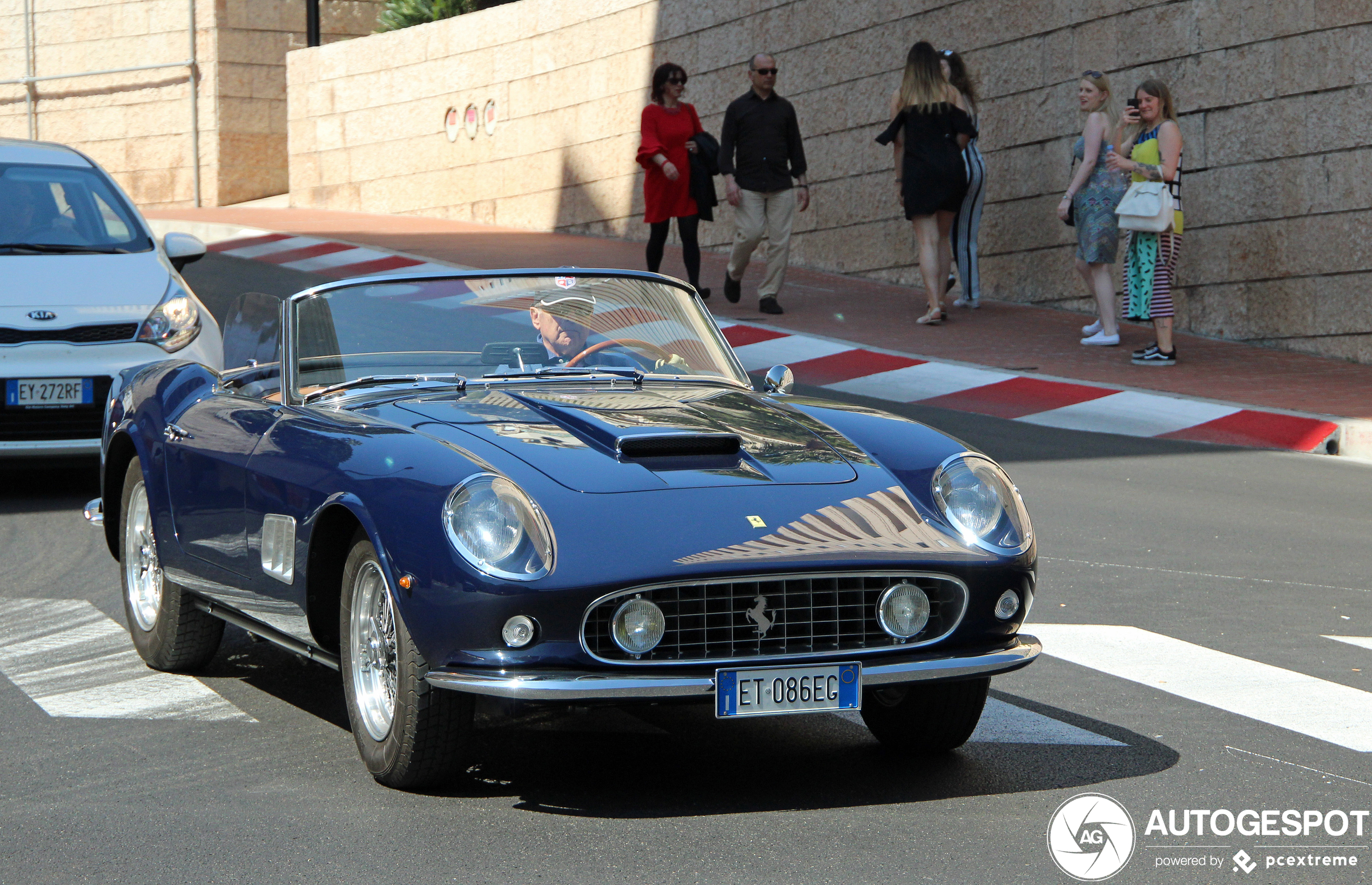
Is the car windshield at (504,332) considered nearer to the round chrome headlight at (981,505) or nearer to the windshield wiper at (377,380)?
the windshield wiper at (377,380)

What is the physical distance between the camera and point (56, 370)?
7984 millimetres

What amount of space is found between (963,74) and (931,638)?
10.5m

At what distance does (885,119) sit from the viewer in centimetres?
1652

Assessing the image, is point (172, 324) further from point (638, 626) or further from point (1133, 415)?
point (1133, 415)

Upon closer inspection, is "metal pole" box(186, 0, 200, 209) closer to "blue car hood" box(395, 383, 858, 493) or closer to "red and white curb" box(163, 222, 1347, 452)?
"red and white curb" box(163, 222, 1347, 452)

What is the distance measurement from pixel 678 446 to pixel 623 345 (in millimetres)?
1014

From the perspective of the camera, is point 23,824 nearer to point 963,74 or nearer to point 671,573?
point 671,573

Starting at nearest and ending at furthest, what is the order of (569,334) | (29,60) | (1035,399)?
(569,334) < (1035,399) < (29,60)

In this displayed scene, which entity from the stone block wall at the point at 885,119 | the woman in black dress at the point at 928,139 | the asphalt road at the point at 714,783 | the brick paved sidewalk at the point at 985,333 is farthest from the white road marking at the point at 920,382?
the asphalt road at the point at 714,783

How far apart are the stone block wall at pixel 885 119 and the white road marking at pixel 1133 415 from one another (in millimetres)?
2399

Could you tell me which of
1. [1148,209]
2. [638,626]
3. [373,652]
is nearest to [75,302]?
[373,652]

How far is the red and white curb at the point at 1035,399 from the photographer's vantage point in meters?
10.1

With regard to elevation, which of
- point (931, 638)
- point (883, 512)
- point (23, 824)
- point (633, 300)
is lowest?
point (23, 824)

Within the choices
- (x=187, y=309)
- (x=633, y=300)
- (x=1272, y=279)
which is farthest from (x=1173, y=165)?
(x=633, y=300)
